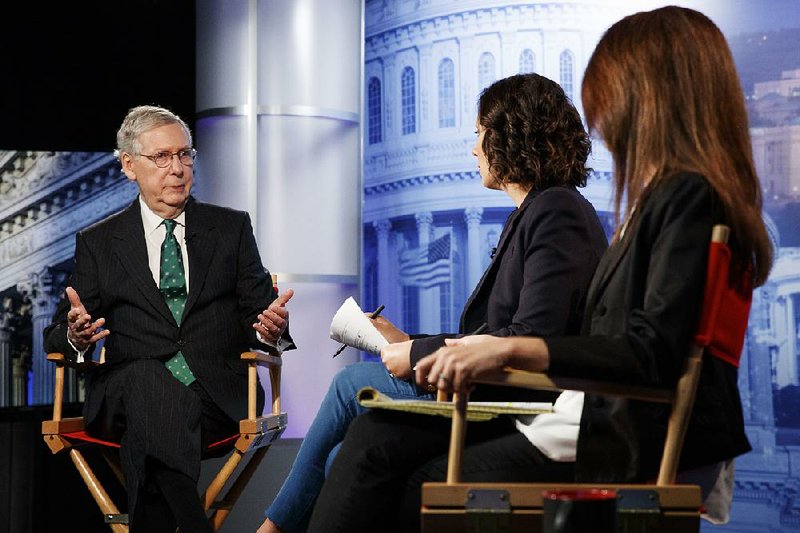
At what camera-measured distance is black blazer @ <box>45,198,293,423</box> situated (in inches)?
129

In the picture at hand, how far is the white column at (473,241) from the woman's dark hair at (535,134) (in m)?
2.22

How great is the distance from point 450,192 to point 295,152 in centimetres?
78

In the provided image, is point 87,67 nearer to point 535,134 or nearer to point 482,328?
point 535,134

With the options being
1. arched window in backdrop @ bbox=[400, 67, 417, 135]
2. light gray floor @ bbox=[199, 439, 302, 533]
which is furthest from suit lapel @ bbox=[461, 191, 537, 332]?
arched window in backdrop @ bbox=[400, 67, 417, 135]

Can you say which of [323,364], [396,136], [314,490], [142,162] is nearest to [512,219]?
[314,490]

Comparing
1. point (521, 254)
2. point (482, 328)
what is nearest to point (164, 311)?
point (482, 328)

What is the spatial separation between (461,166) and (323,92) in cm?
73

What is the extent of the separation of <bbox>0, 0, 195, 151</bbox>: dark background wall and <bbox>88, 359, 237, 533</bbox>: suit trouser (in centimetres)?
245

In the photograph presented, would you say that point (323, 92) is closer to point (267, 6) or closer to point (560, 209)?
point (267, 6)

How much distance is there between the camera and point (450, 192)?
490 centimetres

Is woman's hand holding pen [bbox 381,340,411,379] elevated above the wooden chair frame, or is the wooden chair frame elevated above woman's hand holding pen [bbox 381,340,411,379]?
woman's hand holding pen [bbox 381,340,411,379]

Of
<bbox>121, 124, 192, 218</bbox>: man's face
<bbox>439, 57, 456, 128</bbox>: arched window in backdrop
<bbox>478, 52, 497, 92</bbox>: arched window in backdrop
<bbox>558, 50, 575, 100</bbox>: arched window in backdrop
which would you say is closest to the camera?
<bbox>121, 124, 192, 218</bbox>: man's face

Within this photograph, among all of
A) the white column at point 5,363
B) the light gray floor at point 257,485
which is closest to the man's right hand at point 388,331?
the light gray floor at point 257,485

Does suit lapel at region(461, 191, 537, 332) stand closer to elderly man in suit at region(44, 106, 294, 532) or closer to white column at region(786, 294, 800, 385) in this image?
elderly man in suit at region(44, 106, 294, 532)
